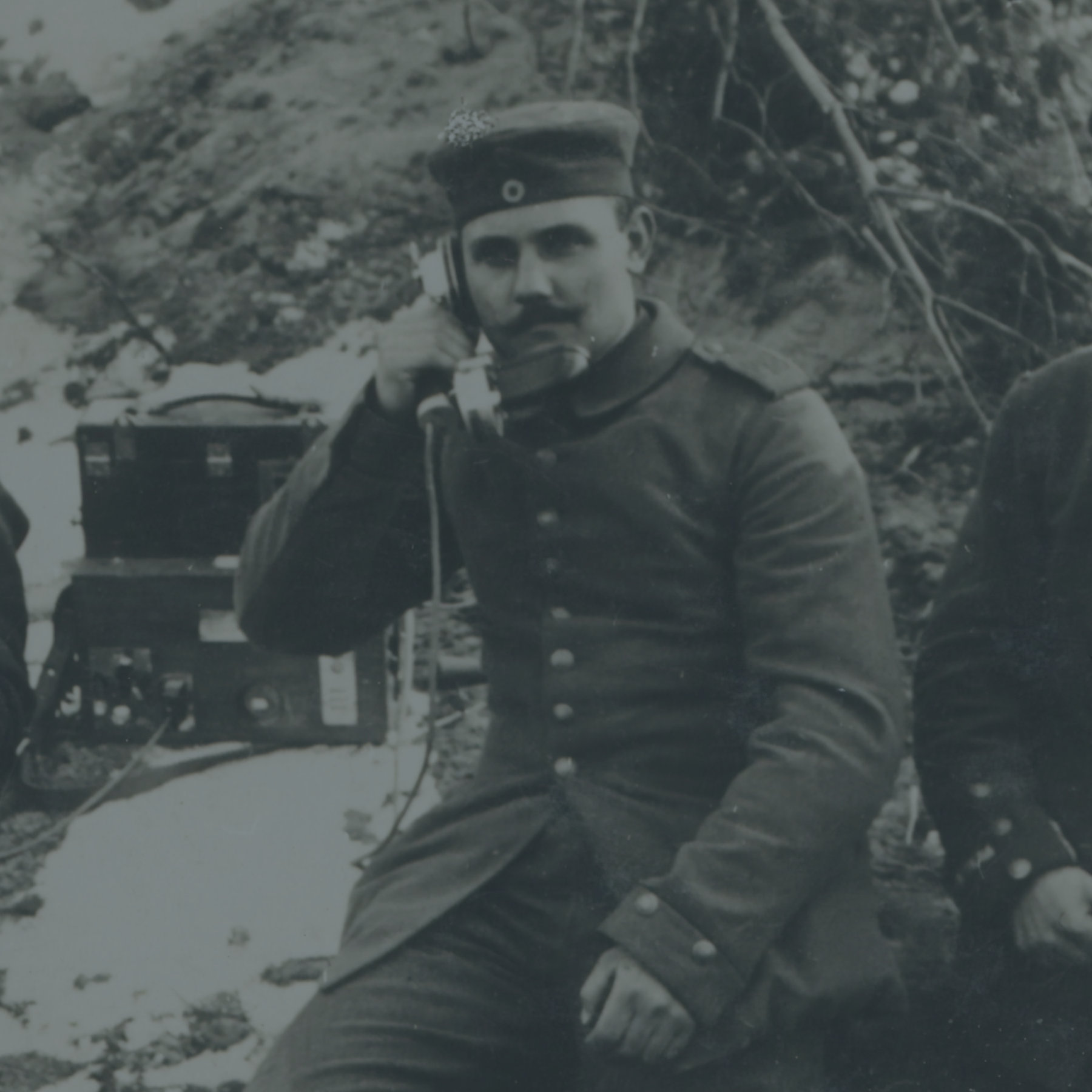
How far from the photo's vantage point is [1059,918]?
A: 6.18 feet

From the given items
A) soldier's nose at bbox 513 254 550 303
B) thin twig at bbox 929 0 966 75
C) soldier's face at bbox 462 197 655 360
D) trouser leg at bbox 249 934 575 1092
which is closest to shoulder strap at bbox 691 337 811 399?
soldier's face at bbox 462 197 655 360

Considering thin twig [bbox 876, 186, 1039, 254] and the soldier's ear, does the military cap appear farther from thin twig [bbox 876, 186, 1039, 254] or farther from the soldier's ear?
thin twig [bbox 876, 186, 1039, 254]

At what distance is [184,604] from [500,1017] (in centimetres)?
192

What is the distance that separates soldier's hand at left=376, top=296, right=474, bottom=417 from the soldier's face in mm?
55

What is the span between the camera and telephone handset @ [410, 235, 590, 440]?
1837 mm

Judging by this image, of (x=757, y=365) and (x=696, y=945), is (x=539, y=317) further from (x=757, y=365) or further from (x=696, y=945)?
(x=696, y=945)

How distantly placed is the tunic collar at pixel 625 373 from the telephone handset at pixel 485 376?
1.6 inches

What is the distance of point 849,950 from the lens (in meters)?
1.79

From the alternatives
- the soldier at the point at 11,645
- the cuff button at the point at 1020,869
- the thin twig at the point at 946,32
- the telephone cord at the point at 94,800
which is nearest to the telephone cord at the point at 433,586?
the soldier at the point at 11,645

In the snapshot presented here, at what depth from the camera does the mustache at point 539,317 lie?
187 centimetres

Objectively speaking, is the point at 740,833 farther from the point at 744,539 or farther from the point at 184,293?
the point at 184,293

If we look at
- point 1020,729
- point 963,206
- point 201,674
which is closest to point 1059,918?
point 1020,729

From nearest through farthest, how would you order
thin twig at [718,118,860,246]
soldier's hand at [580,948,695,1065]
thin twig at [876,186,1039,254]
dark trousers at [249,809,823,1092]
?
soldier's hand at [580,948,695,1065] < dark trousers at [249,809,823,1092] < thin twig at [876,186,1039,254] < thin twig at [718,118,860,246]

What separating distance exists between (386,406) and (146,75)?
264 cm
